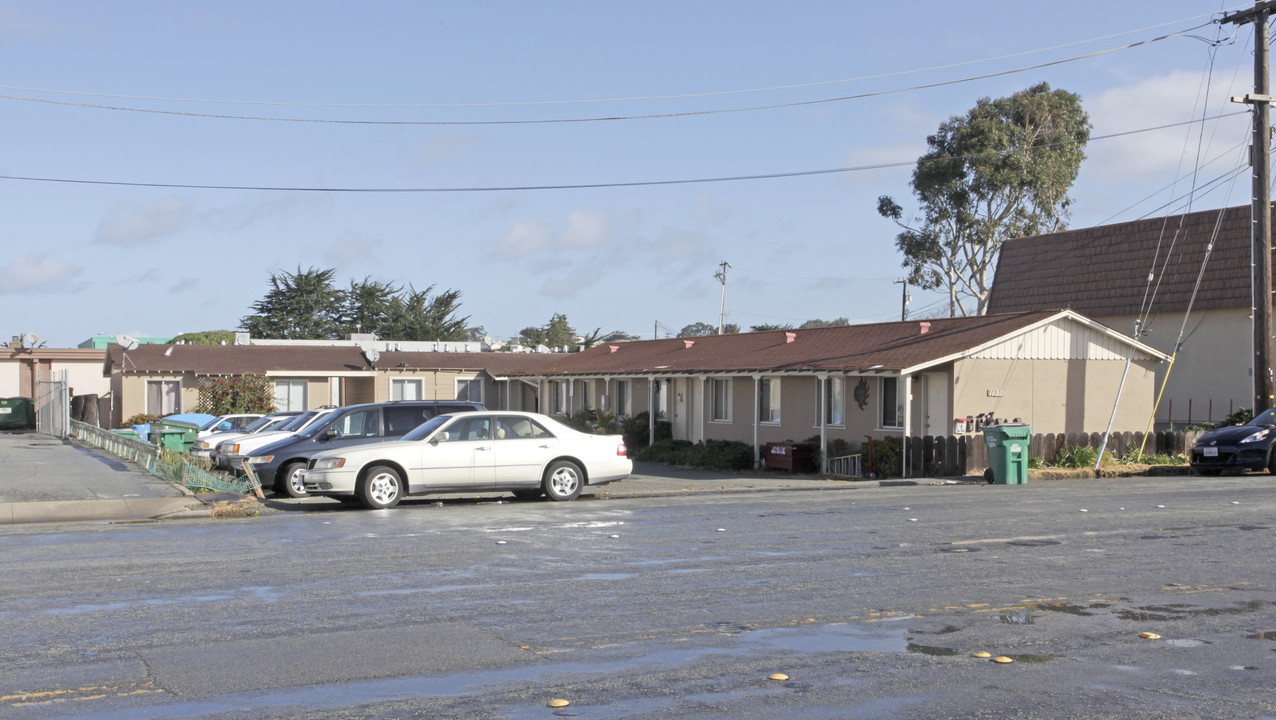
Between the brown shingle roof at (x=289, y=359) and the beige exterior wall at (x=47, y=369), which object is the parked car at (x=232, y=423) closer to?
the brown shingle roof at (x=289, y=359)

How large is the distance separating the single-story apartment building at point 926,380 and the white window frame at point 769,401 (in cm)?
3

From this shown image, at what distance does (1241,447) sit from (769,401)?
11.5 meters

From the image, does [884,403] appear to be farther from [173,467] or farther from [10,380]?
[10,380]

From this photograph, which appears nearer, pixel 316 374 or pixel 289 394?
pixel 316 374

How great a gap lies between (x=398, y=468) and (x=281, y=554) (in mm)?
5732

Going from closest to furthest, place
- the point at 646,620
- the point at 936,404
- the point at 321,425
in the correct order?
the point at 646,620
the point at 321,425
the point at 936,404

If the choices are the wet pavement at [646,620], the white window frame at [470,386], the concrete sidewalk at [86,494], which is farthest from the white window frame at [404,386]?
the wet pavement at [646,620]

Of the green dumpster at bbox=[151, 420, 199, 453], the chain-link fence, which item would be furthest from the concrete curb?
the green dumpster at bbox=[151, 420, 199, 453]

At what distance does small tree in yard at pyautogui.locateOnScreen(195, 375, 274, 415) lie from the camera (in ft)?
140

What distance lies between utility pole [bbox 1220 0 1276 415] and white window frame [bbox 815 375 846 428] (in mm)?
9331

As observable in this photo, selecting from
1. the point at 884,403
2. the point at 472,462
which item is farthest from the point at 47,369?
the point at 472,462

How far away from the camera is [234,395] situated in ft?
141

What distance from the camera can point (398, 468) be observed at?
18.1 metres

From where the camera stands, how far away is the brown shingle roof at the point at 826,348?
88.4 feet
